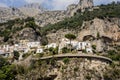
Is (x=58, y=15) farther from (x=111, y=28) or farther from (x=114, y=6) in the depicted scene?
(x=111, y=28)

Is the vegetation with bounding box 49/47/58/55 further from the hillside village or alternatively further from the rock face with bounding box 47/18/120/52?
the rock face with bounding box 47/18/120/52

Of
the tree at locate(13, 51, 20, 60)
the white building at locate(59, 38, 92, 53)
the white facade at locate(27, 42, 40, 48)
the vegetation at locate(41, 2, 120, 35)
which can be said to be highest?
the vegetation at locate(41, 2, 120, 35)

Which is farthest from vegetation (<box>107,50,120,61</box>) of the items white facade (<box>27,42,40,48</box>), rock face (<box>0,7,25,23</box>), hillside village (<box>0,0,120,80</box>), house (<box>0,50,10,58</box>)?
rock face (<box>0,7,25,23</box>)

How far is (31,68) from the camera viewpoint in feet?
210

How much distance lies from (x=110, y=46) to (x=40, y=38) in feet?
64.3

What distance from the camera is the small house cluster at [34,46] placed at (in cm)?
7200

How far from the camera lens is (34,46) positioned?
7994 cm

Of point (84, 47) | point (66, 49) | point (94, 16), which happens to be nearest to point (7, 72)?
point (66, 49)

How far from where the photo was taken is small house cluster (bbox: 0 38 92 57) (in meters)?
72.0

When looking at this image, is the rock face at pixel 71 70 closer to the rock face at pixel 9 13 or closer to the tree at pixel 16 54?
the tree at pixel 16 54

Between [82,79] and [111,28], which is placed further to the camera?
[111,28]

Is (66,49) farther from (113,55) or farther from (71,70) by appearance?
(113,55)

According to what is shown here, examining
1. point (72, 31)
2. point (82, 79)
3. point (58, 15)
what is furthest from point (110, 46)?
point (58, 15)

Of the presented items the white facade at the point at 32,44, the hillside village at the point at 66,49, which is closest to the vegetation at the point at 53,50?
the hillside village at the point at 66,49
